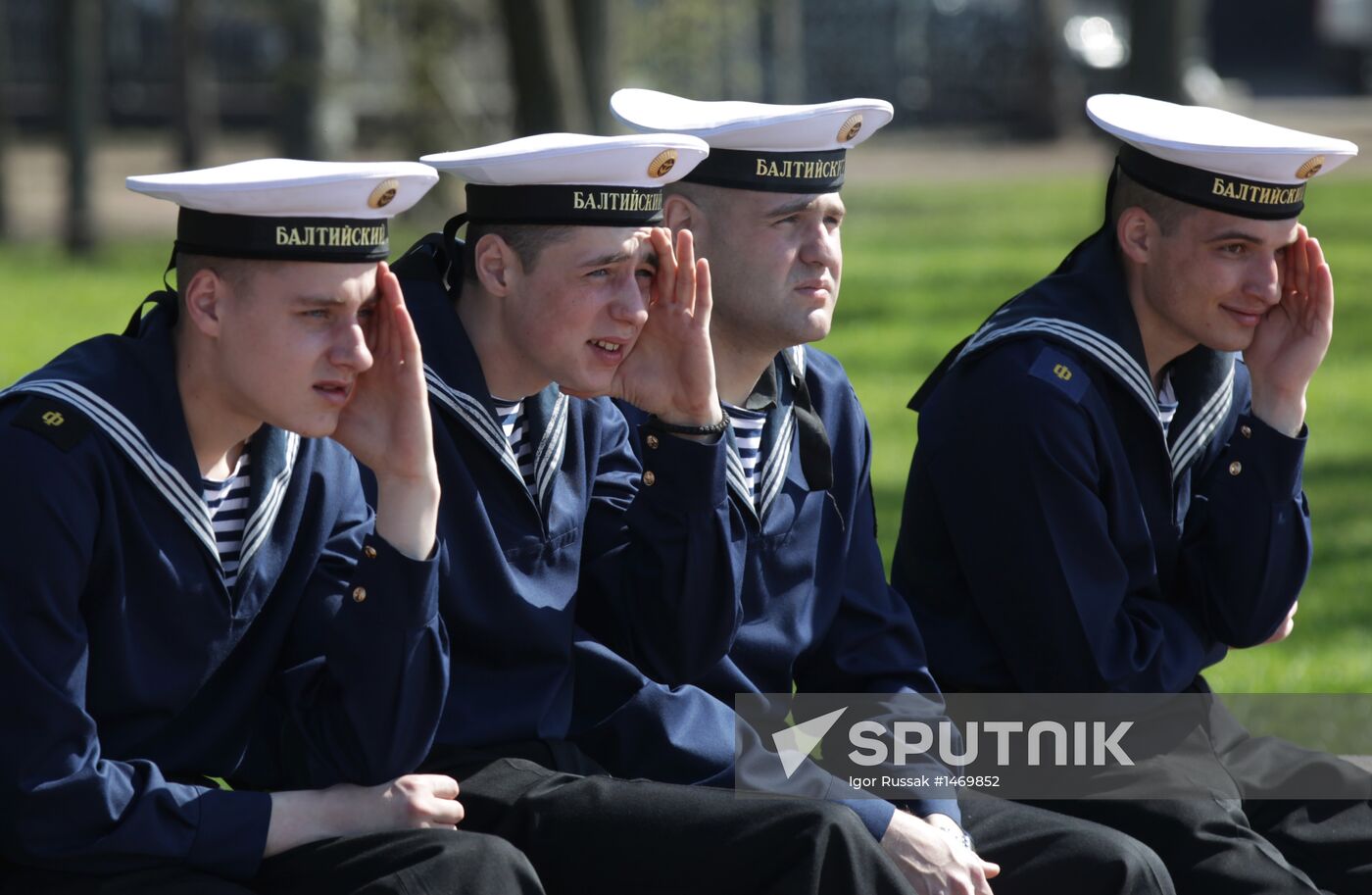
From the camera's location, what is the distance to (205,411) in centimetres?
351

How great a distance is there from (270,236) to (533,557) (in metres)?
0.85

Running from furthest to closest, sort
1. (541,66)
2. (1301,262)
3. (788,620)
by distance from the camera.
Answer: (541,66), (1301,262), (788,620)

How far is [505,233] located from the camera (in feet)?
12.9

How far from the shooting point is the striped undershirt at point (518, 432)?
3.95 metres

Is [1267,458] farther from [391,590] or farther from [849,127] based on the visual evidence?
[391,590]

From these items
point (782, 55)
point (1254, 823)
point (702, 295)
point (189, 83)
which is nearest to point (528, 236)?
point (702, 295)

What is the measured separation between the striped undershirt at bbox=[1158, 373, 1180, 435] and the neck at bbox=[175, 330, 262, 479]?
2158 mm

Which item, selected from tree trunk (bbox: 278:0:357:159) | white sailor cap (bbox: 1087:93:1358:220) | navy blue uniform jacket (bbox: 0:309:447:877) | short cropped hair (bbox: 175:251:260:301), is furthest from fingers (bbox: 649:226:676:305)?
tree trunk (bbox: 278:0:357:159)

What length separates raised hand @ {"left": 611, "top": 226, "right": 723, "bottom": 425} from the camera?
153 inches

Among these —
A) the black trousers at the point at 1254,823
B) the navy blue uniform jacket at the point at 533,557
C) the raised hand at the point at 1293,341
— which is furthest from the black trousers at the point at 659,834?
the raised hand at the point at 1293,341

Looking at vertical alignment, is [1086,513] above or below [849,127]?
below

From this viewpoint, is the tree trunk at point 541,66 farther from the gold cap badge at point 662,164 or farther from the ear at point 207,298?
the ear at point 207,298

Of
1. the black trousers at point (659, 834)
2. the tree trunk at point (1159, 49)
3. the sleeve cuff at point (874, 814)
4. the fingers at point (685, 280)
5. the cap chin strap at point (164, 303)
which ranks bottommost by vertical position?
the tree trunk at point (1159, 49)

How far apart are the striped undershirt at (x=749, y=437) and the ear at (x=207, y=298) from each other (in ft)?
3.91
